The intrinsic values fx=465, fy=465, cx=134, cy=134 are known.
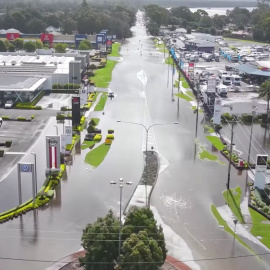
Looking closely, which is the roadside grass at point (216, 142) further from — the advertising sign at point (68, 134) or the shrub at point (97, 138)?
the advertising sign at point (68, 134)

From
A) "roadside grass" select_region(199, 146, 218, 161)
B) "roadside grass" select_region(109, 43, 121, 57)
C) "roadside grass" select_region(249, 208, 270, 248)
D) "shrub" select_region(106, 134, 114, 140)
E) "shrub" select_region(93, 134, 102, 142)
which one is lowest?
"roadside grass" select_region(249, 208, 270, 248)

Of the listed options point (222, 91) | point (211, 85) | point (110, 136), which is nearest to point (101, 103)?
point (211, 85)

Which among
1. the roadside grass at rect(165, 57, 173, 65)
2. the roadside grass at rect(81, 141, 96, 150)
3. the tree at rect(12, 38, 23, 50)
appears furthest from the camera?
the tree at rect(12, 38, 23, 50)

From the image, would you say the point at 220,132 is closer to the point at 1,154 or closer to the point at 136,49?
the point at 1,154

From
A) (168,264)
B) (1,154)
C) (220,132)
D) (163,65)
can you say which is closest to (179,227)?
(168,264)

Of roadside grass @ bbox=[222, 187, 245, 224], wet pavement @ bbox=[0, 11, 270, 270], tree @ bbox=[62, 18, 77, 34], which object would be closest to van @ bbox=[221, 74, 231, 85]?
wet pavement @ bbox=[0, 11, 270, 270]

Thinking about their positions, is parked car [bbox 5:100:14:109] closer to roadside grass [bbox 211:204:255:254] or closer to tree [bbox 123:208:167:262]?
roadside grass [bbox 211:204:255:254]

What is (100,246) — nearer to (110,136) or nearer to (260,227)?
(260,227)
